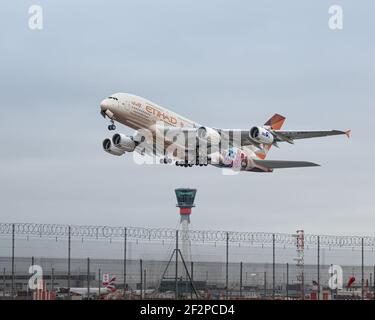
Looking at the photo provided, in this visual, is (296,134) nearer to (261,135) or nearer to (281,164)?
(261,135)

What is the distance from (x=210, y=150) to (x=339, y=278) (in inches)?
657

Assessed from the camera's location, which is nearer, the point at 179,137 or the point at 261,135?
the point at 261,135

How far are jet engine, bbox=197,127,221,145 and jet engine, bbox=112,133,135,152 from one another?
8.04 meters

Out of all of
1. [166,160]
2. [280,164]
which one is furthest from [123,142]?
[280,164]

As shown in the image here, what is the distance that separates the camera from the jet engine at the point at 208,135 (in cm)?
7812

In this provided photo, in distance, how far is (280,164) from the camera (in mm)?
86188

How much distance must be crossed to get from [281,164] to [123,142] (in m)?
15.7

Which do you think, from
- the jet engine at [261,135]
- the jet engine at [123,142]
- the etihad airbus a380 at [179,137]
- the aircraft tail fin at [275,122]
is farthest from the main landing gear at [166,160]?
the aircraft tail fin at [275,122]

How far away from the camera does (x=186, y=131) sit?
258 ft

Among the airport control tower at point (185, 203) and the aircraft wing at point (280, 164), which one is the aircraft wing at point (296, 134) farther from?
the airport control tower at point (185, 203)

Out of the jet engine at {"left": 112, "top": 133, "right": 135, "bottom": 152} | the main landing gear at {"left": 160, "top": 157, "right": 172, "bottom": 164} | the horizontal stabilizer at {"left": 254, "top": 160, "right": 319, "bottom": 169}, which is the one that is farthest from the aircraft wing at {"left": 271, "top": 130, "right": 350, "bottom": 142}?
the jet engine at {"left": 112, "top": 133, "right": 135, "bottom": 152}

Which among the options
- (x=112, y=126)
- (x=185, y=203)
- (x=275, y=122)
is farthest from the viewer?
(x=185, y=203)
